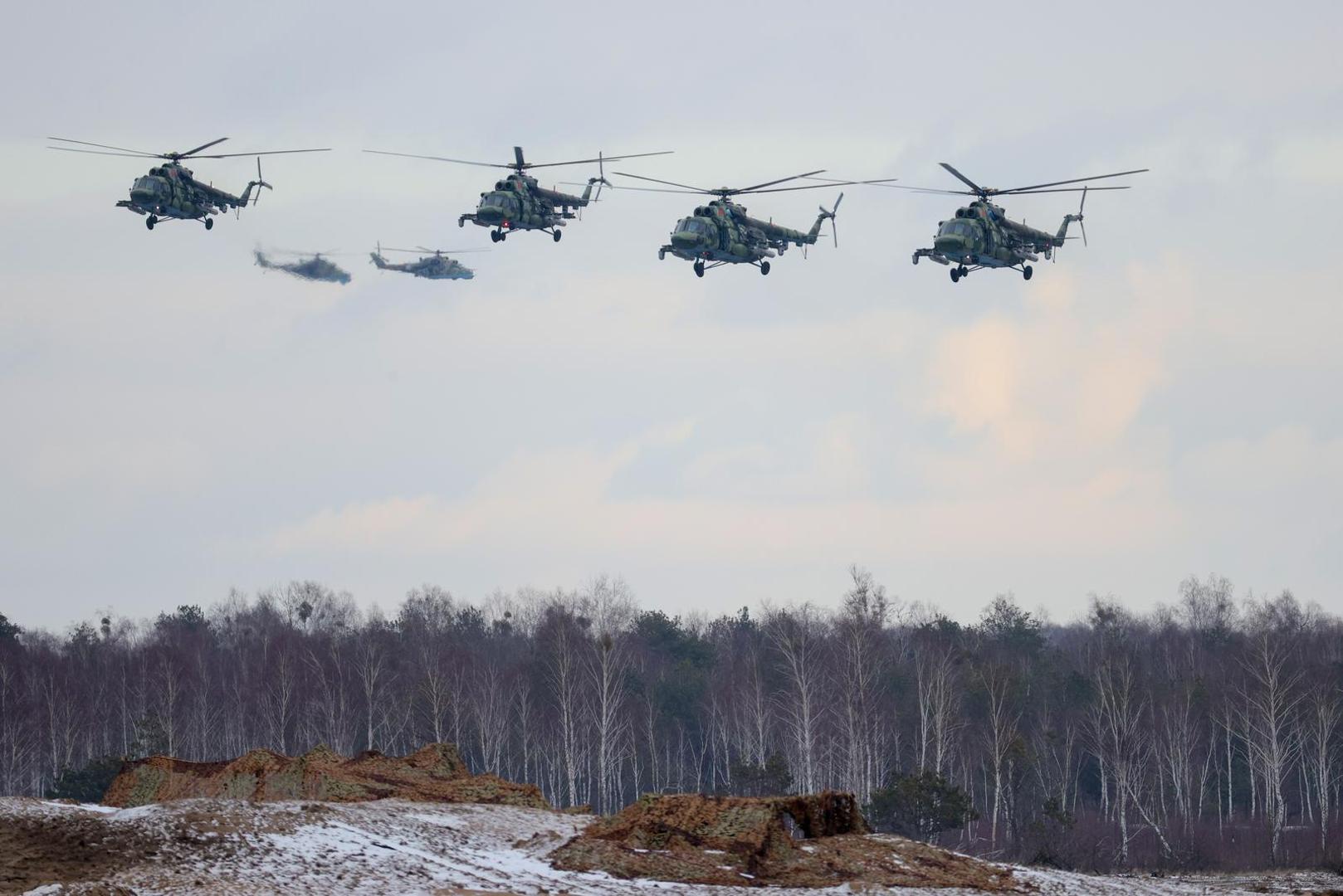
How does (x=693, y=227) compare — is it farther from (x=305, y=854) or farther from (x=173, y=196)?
(x=305, y=854)

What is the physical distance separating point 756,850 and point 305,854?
7313 mm

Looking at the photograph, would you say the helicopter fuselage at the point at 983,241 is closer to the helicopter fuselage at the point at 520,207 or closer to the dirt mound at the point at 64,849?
the helicopter fuselage at the point at 520,207

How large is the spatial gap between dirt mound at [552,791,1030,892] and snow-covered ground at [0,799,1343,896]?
549mm

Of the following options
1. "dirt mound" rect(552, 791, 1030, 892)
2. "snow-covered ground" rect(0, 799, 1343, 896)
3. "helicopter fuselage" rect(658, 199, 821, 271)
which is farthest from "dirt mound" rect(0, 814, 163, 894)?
"helicopter fuselage" rect(658, 199, 821, 271)

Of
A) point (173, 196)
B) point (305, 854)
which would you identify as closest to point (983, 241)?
point (173, 196)

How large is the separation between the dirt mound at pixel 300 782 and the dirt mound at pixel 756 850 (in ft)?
12.0

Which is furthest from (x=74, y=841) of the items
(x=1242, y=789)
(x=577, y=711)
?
(x=1242, y=789)

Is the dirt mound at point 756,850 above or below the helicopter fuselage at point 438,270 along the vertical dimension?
below

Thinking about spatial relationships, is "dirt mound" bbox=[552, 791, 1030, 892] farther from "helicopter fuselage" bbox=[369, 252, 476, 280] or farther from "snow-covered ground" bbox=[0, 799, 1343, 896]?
"helicopter fuselage" bbox=[369, 252, 476, 280]

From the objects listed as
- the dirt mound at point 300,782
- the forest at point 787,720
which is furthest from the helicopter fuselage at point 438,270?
the dirt mound at point 300,782

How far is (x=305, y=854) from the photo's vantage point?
2730 cm

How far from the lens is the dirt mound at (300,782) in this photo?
32594 millimetres

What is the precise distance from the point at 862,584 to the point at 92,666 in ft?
136

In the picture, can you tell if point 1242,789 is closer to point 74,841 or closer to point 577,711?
point 577,711
